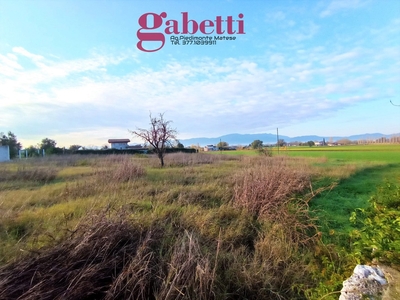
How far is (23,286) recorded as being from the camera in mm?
1761

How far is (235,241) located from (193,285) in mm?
1638

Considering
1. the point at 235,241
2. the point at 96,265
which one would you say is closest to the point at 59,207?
the point at 96,265

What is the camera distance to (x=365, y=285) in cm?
152

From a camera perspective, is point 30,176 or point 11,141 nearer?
point 30,176

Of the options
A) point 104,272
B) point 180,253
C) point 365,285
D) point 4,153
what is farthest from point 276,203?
point 4,153

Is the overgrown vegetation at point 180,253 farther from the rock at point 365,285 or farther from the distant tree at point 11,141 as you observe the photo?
the distant tree at point 11,141

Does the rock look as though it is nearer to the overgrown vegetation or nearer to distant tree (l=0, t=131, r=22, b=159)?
the overgrown vegetation

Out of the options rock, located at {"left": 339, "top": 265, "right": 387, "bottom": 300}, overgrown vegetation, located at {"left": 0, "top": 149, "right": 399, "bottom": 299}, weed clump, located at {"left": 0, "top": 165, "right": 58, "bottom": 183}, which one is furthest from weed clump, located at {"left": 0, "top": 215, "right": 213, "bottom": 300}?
weed clump, located at {"left": 0, "top": 165, "right": 58, "bottom": 183}

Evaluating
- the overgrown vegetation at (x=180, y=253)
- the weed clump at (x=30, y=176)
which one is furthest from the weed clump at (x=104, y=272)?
the weed clump at (x=30, y=176)

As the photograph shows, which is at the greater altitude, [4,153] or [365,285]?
[4,153]

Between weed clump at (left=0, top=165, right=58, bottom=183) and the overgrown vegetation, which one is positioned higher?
weed clump at (left=0, top=165, right=58, bottom=183)

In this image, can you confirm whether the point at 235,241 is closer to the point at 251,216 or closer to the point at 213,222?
the point at 213,222

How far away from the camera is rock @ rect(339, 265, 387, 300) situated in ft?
4.75

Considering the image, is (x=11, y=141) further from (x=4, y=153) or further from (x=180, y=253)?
(x=180, y=253)
